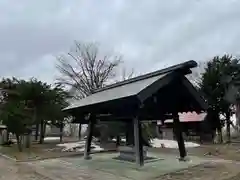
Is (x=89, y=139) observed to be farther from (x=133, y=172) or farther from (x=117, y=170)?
(x=133, y=172)

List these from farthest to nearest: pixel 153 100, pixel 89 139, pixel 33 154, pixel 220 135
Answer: pixel 220 135, pixel 33 154, pixel 89 139, pixel 153 100

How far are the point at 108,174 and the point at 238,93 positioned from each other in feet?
44.8

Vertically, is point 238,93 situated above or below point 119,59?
below

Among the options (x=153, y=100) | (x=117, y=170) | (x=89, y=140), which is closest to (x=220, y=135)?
(x=89, y=140)

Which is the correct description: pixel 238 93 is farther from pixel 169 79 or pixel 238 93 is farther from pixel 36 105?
pixel 36 105

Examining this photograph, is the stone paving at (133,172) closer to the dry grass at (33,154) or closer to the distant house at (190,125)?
the dry grass at (33,154)

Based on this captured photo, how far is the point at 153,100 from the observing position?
9.27 metres

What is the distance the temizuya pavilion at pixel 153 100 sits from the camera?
26.7ft

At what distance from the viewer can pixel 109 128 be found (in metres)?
16.8

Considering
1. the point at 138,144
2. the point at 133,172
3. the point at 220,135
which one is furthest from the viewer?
the point at 220,135

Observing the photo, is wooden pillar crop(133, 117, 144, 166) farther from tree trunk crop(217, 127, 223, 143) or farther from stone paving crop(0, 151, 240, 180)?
tree trunk crop(217, 127, 223, 143)

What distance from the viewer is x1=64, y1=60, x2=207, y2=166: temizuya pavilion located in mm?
8125

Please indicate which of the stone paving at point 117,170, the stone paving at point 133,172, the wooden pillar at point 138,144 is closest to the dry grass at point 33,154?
the stone paving at point 133,172

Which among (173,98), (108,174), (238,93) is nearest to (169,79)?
(173,98)
